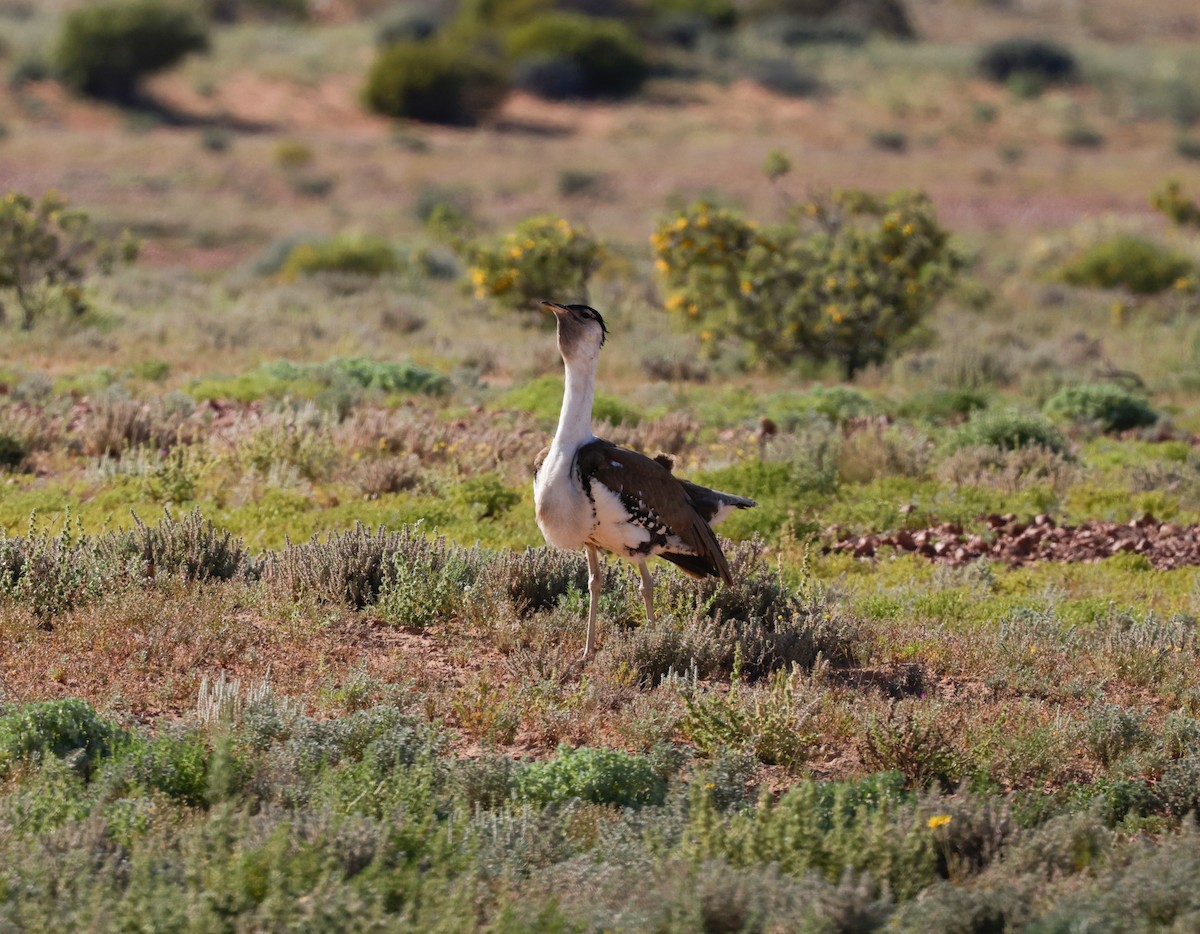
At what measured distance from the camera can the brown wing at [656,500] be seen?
6.76 metres

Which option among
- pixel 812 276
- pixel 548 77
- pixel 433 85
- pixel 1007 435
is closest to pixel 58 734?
pixel 1007 435

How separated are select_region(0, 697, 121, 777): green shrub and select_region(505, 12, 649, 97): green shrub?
172 feet

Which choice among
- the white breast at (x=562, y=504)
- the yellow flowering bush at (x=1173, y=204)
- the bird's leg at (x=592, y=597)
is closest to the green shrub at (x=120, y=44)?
the yellow flowering bush at (x=1173, y=204)

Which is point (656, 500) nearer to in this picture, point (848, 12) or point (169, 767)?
point (169, 767)

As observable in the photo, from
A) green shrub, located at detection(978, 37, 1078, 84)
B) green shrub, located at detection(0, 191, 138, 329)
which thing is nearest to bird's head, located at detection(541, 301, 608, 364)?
green shrub, located at detection(0, 191, 138, 329)

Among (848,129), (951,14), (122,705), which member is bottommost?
(122,705)

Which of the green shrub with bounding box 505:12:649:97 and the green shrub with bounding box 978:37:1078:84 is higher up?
the green shrub with bounding box 978:37:1078:84

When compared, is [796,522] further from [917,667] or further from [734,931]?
[734,931]

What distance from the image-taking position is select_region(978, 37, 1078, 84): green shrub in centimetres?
6050

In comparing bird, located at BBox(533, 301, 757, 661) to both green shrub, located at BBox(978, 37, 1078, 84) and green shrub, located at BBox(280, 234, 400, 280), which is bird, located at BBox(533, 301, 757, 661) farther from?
green shrub, located at BBox(978, 37, 1078, 84)

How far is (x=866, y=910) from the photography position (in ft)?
15.1

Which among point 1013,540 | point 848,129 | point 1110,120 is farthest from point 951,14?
point 1013,540

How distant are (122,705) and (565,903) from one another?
254 centimetres

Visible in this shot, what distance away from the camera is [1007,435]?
12242 millimetres
